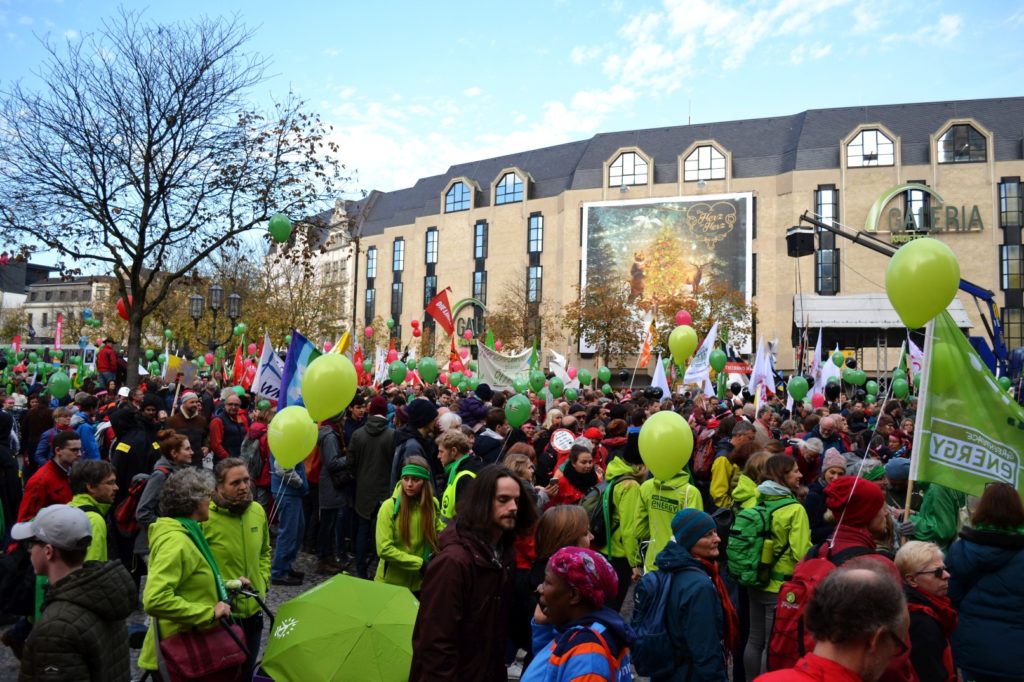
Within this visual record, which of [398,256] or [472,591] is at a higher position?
[398,256]

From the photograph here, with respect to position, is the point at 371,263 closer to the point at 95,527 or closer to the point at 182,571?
the point at 95,527

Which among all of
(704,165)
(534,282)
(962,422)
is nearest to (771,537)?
(962,422)

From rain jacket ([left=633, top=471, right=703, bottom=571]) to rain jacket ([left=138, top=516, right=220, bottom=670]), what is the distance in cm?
311

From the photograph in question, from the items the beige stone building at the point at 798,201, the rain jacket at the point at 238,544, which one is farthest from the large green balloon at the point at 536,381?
the beige stone building at the point at 798,201

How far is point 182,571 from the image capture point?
141 inches

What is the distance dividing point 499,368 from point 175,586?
1441 centimetres

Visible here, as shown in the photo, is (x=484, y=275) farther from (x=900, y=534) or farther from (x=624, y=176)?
(x=900, y=534)

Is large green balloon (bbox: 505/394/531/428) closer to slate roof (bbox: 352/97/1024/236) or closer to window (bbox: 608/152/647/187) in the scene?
slate roof (bbox: 352/97/1024/236)

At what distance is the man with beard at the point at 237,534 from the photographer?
425 cm

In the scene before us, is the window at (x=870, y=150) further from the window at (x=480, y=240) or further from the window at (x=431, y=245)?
the window at (x=431, y=245)

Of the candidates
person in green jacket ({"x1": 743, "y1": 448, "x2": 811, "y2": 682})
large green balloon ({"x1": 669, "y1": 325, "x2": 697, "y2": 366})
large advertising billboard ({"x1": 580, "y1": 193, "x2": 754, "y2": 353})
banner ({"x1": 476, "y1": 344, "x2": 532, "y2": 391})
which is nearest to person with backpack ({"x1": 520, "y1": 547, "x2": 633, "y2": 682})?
person in green jacket ({"x1": 743, "y1": 448, "x2": 811, "y2": 682})

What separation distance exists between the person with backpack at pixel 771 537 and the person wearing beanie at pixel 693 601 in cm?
129

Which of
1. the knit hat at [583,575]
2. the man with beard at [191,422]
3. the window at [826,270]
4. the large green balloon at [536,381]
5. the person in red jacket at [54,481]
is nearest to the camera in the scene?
the knit hat at [583,575]

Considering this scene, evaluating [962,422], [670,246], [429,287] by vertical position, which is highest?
[670,246]
